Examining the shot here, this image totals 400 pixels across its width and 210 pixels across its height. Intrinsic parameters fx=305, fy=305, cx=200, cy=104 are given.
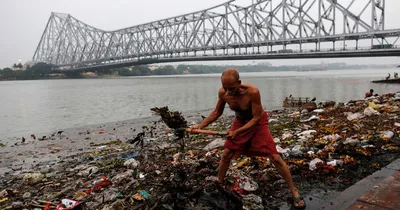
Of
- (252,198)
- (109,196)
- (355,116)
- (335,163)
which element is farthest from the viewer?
(355,116)

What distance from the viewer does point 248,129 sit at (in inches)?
108

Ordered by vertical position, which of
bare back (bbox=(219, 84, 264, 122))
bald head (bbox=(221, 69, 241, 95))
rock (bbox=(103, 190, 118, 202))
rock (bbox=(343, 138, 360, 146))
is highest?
bald head (bbox=(221, 69, 241, 95))

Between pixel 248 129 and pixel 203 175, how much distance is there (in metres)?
0.81

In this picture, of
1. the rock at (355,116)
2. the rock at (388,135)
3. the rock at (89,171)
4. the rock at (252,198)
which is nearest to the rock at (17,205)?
the rock at (89,171)

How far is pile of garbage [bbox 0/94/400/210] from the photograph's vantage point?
9.00ft

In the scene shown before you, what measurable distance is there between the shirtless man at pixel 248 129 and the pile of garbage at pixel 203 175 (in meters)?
0.34

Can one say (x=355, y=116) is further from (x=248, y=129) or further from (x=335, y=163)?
(x=248, y=129)

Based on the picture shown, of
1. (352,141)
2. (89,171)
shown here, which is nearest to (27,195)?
(89,171)

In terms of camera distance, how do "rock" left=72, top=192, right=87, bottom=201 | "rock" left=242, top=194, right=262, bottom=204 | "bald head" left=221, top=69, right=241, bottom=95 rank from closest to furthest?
1. "bald head" left=221, top=69, right=241, bottom=95
2. "rock" left=242, top=194, right=262, bottom=204
3. "rock" left=72, top=192, right=87, bottom=201

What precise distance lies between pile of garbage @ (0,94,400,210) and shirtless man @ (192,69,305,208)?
34cm

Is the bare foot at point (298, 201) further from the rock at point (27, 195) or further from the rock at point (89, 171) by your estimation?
the rock at point (27, 195)

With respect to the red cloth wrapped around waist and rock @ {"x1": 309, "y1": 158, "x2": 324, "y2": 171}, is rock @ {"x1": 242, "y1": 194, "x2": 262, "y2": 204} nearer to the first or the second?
the red cloth wrapped around waist

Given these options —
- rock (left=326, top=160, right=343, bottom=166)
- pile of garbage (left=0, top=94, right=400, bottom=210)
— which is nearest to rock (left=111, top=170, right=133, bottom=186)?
pile of garbage (left=0, top=94, right=400, bottom=210)

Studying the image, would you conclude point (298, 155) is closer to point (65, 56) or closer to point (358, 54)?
point (358, 54)
